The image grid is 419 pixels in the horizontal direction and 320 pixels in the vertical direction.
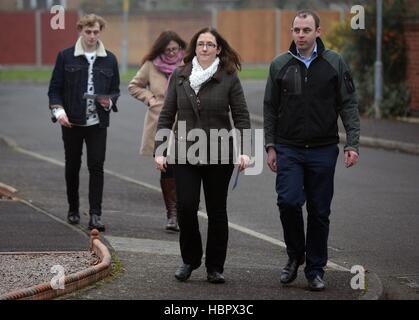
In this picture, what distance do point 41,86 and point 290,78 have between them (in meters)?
31.2

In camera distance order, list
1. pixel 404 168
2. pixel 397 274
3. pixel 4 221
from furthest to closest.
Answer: pixel 404 168
pixel 4 221
pixel 397 274

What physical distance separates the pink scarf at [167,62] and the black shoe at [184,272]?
3201 mm

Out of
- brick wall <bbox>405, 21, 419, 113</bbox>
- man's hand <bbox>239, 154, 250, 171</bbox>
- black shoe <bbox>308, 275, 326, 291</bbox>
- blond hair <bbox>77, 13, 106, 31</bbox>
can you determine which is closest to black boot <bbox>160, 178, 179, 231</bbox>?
blond hair <bbox>77, 13, 106, 31</bbox>

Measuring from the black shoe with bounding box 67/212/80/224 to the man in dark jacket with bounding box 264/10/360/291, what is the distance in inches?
134

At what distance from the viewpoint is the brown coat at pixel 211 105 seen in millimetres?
8633

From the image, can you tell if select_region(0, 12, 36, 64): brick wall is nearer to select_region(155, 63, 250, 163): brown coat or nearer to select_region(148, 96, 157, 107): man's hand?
select_region(148, 96, 157, 107): man's hand

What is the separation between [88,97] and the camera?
442 inches

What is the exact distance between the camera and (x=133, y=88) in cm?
1169

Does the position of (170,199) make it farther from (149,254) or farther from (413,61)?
(413,61)

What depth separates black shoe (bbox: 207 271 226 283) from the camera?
857 centimetres

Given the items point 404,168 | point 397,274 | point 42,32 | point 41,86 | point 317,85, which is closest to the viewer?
point 317,85

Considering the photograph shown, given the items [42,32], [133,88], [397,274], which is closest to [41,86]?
[42,32]

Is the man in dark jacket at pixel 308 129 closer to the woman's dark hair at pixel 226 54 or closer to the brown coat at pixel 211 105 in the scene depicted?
the brown coat at pixel 211 105
